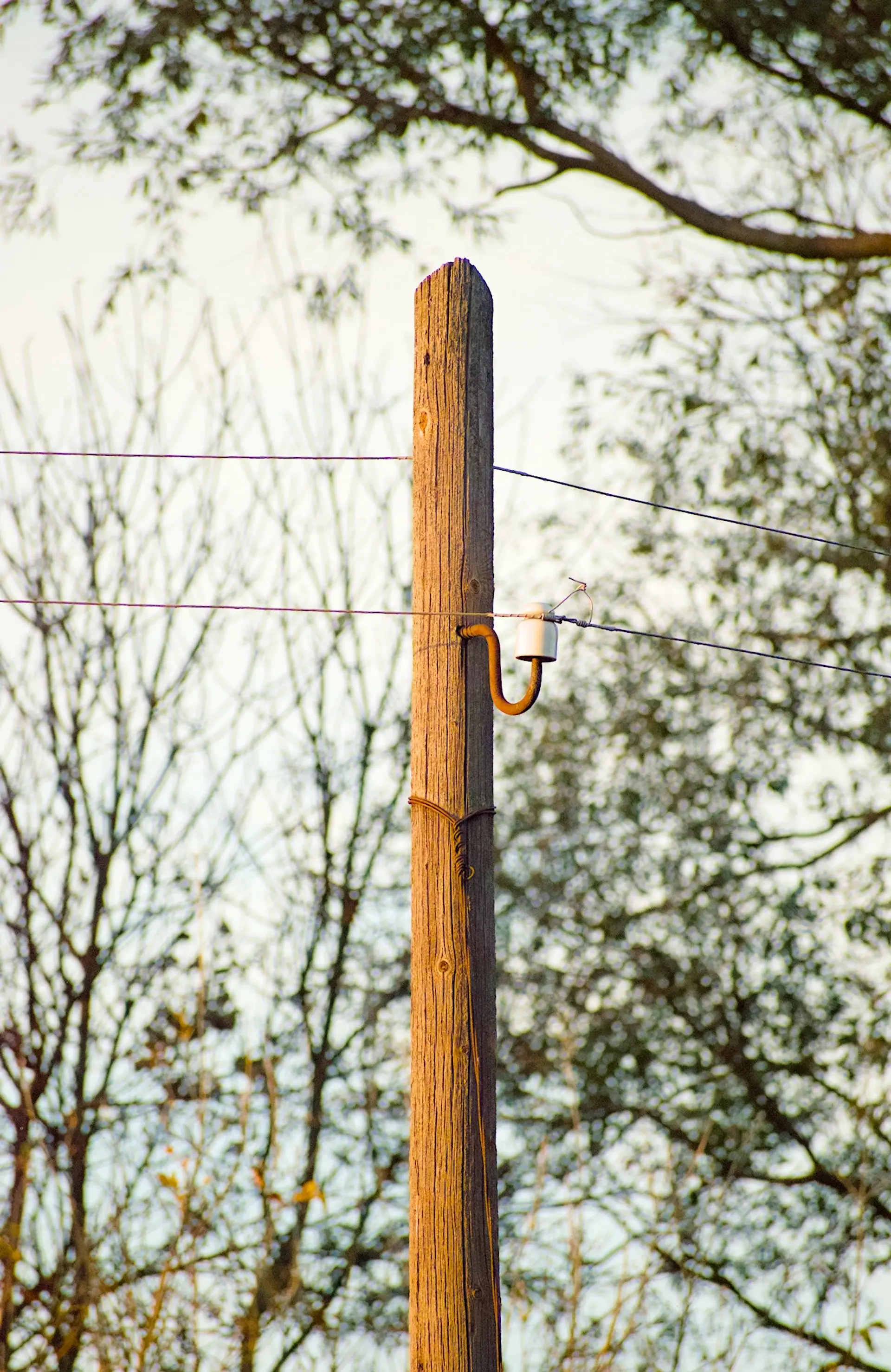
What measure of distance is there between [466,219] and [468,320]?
683 cm

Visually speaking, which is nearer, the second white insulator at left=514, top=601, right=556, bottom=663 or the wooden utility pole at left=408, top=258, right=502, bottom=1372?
the wooden utility pole at left=408, top=258, right=502, bottom=1372

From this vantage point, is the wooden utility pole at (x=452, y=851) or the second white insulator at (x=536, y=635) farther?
Answer: the second white insulator at (x=536, y=635)

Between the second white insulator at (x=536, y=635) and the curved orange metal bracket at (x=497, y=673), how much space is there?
23 millimetres

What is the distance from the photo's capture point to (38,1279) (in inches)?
254

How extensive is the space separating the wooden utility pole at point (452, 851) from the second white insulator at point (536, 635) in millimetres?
106

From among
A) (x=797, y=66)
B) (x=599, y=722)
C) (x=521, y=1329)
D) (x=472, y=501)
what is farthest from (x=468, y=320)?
(x=797, y=66)

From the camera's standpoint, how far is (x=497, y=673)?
340 cm

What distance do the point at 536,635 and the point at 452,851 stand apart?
22.7 inches

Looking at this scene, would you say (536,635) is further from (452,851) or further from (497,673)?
(452,851)

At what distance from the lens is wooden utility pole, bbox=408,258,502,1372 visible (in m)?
A: 3.27

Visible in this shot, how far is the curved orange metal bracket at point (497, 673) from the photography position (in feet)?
11.3

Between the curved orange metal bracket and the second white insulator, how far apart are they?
2cm

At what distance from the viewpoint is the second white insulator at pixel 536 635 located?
349 centimetres

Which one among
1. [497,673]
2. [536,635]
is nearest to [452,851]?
[497,673]
